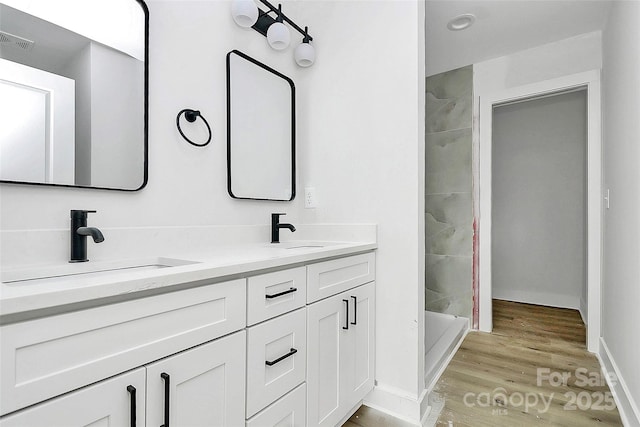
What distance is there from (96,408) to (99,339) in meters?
0.14

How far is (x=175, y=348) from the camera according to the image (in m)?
0.82

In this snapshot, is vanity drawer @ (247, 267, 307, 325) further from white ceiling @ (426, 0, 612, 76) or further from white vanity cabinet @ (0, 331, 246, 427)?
white ceiling @ (426, 0, 612, 76)

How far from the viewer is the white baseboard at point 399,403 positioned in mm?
1598

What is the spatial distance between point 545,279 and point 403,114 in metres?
3.16

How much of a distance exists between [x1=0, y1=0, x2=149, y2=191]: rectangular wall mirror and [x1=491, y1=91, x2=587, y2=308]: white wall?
3718 mm

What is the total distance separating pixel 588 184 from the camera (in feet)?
8.09

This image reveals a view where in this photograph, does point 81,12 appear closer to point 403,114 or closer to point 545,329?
point 403,114

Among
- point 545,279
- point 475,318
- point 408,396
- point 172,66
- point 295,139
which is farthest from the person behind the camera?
point 545,279

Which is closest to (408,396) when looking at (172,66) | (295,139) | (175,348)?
(175,348)

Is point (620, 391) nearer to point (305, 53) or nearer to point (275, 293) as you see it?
point (275, 293)

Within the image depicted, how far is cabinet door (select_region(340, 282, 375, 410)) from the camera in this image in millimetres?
1492

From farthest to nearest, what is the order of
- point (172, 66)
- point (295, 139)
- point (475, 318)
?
1. point (475, 318)
2. point (295, 139)
3. point (172, 66)

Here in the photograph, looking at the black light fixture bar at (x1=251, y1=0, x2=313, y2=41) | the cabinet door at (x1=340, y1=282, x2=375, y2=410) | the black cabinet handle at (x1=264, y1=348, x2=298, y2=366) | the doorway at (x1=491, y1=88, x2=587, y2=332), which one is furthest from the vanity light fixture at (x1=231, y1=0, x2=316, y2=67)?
the doorway at (x1=491, y1=88, x2=587, y2=332)

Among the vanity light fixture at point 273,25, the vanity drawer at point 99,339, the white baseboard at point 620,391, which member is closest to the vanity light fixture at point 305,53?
the vanity light fixture at point 273,25
